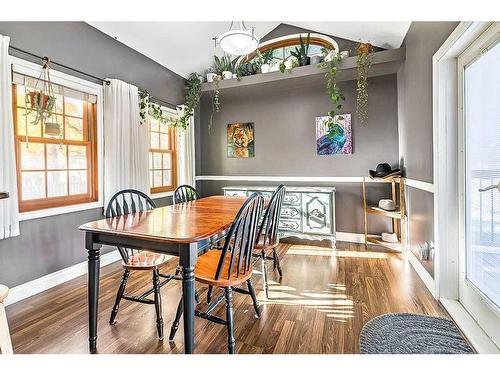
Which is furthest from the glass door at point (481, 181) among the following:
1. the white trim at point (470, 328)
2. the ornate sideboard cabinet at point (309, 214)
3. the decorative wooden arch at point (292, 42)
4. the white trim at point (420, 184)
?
the decorative wooden arch at point (292, 42)

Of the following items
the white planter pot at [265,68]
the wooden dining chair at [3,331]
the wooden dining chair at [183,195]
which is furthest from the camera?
the white planter pot at [265,68]

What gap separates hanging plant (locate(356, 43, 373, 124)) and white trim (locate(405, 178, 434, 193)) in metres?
1.21

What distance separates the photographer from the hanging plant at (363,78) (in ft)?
11.3

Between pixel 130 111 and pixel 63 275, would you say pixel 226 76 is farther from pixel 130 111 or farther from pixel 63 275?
pixel 63 275

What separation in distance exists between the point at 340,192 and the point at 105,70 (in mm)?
3502

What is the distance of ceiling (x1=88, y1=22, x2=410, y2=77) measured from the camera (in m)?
3.26

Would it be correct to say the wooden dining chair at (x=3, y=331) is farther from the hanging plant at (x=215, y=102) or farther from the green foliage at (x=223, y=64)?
the green foliage at (x=223, y=64)

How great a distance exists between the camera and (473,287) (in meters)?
1.92

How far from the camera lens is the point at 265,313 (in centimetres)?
212

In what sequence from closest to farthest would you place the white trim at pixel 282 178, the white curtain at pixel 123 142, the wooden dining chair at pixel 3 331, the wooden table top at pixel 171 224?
the wooden dining chair at pixel 3 331
the wooden table top at pixel 171 224
the white curtain at pixel 123 142
the white trim at pixel 282 178

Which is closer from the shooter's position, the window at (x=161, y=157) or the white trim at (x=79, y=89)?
the white trim at (x=79, y=89)

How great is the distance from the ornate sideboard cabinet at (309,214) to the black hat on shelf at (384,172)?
1.87 ft

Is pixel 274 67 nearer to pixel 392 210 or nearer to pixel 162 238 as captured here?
pixel 392 210
